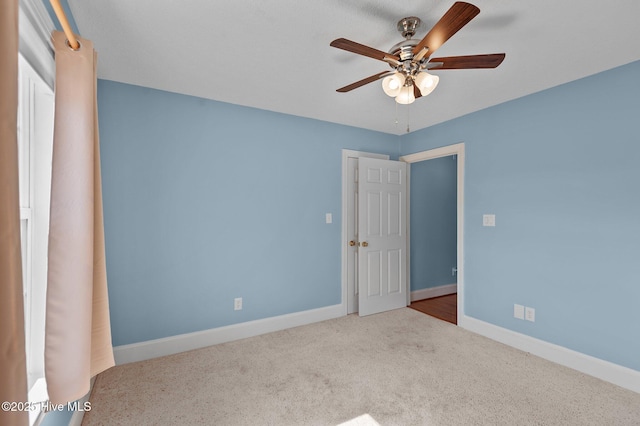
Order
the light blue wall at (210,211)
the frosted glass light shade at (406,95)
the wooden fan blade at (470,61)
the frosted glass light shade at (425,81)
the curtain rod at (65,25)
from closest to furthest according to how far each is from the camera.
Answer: the curtain rod at (65,25), the wooden fan blade at (470,61), the frosted glass light shade at (425,81), the frosted glass light shade at (406,95), the light blue wall at (210,211)

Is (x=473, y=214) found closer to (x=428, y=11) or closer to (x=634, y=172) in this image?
(x=634, y=172)

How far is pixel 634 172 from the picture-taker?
7.53ft

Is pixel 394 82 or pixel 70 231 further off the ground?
pixel 394 82

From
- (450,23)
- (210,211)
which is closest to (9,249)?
(450,23)

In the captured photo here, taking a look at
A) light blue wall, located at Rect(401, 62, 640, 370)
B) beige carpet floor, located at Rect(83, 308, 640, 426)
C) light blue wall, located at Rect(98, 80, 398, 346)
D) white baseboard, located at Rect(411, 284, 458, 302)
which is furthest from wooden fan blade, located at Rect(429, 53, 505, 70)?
white baseboard, located at Rect(411, 284, 458, 302)

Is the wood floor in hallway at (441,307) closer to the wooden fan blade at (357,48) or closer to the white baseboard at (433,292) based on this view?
the white baseboard at (433,292)

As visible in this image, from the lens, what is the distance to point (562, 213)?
106 inches

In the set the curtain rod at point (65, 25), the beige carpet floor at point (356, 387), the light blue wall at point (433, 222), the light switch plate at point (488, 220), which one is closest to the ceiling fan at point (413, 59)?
the curtain rod at point (65, 25)

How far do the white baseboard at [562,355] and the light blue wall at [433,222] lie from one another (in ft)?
4.18

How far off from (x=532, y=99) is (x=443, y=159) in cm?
208

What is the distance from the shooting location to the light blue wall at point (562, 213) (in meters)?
2.34

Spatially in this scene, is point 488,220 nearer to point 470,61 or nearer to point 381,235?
point 381,235

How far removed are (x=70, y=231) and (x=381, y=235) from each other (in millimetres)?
3317

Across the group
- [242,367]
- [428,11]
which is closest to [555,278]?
[428,11]
